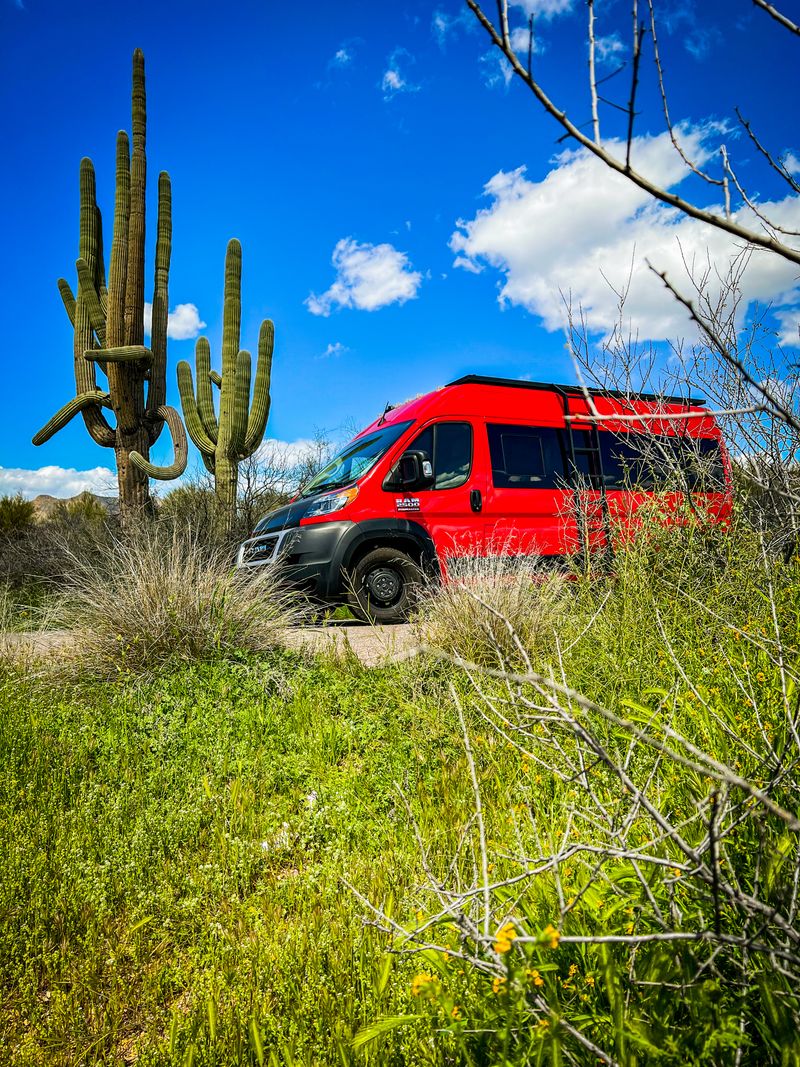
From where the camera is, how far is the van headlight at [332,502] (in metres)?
7.11

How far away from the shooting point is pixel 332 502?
7.17m

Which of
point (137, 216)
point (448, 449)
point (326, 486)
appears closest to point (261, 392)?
point (137, 216)

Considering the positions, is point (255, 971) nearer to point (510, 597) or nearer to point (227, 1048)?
point (227, 1048)

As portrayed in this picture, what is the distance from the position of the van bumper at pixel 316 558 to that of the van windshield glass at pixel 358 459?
0.74 metres

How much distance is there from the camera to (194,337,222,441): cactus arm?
43.0 ft

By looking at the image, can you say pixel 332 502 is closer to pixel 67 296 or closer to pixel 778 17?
pixel 778 17

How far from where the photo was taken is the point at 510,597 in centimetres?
495

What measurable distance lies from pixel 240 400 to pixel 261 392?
0.47m

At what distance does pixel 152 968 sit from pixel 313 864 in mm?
608

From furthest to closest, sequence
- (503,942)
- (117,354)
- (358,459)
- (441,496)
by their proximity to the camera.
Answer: (117,354) → (358,459) → (441,496) → (503,942)

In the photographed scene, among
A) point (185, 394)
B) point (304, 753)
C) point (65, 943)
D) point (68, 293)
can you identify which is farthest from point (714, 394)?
point (68, 293)

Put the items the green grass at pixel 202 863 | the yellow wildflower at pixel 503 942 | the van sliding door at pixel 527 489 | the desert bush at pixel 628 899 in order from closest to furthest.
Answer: the yellow wildflower at pixel 503 942 → the desert bush at pixel 628 899 → the green grass at pixel 202 863 → the van sliding door at pixel 527 489

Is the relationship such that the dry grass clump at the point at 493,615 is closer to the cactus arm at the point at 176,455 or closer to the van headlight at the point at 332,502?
the van headlight at the point at 332,502

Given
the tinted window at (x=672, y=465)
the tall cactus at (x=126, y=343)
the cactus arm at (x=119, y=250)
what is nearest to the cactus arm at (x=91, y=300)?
the tall cactus at (x=126, y=343)
